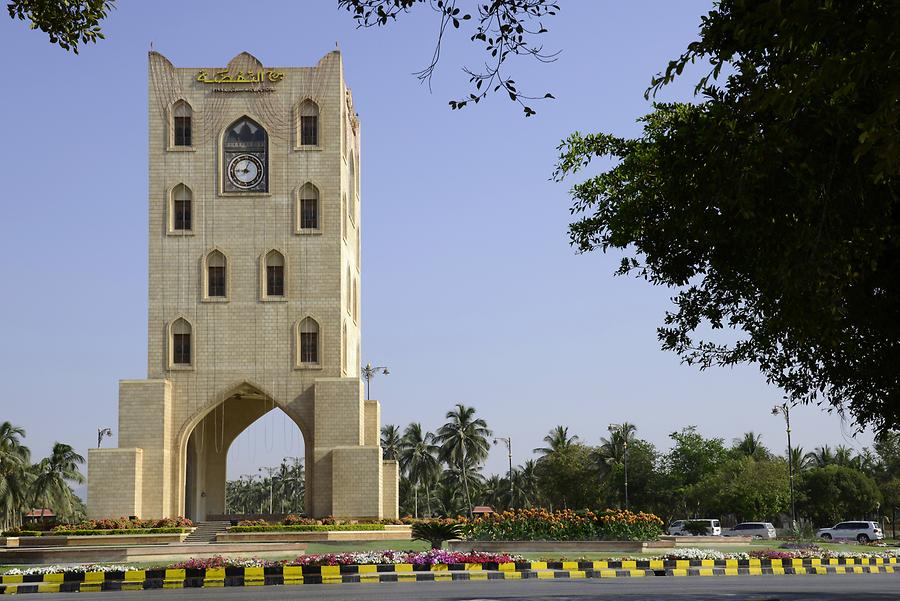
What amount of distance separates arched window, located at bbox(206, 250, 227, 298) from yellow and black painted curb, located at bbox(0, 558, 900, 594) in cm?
2554

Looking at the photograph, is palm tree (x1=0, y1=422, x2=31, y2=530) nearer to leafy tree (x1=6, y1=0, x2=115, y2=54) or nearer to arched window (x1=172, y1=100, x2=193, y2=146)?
arched window (x1=172, y1=100, x2=193, y2=146)

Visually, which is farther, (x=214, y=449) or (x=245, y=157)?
(x=214, y=449)

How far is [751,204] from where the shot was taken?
7.62m

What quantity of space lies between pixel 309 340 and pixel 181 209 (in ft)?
23.9

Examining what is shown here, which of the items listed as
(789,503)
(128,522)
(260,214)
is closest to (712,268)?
(128,522)

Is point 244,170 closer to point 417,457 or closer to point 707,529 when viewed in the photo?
point 707,529

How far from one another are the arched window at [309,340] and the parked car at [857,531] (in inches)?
995

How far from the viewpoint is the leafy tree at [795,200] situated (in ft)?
16.6

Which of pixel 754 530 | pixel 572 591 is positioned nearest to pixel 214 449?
pixel 754 530

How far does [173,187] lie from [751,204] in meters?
41.1

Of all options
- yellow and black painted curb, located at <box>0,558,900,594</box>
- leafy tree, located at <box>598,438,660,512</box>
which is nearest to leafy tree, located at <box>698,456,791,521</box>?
leafy tree, located at <box>598,438,660,512</box>

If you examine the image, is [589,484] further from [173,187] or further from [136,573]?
[136,573]

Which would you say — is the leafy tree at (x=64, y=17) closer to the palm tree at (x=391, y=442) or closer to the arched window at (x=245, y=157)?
the arched window at (x=245, y=157)

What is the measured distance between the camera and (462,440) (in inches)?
3477
